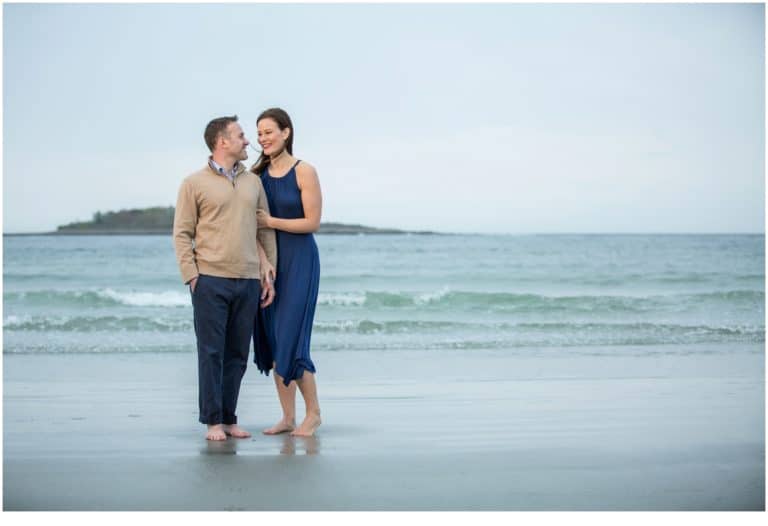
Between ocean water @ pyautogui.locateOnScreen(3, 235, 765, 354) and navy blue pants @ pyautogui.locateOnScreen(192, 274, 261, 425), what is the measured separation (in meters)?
4.19

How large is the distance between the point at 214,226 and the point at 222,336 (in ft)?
1.58

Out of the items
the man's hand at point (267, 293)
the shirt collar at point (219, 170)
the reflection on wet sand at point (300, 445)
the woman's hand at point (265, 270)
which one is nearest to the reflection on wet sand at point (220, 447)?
the reflection on wet sand at point (300, 445)

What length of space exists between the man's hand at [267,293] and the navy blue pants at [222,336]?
1.5 inches

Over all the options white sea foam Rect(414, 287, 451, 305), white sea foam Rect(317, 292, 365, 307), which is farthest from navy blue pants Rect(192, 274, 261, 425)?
white sea foam Rect(414, 287, 451, 305)

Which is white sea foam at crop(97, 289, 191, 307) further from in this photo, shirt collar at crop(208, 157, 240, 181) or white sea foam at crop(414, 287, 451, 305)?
shirt collar at crop(208, 157, 240, 181)

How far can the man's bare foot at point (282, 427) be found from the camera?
4516 mm

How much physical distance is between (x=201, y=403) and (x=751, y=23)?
3620mm

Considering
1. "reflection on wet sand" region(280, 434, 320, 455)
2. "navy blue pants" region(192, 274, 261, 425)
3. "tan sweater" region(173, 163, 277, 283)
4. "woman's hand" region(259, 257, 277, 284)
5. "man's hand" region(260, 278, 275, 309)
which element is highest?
"tan sweater" region(173, 163, 277, 283)

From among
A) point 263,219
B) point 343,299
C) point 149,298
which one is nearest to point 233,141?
point 263,219

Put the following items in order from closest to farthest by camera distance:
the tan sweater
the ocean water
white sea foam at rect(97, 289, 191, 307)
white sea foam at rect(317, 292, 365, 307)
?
the tan sweater → the ocean water → white sea foam at rect(317, 292, 365, 307) → white sea foam at rect(97, 289, 191, 307)

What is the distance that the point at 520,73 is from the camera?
54.1 ft

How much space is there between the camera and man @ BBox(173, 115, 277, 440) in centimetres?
416

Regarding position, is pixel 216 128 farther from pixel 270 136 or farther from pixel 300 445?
pixel 300 445

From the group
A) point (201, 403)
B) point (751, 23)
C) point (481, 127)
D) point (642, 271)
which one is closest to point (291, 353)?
point (201, 403)
